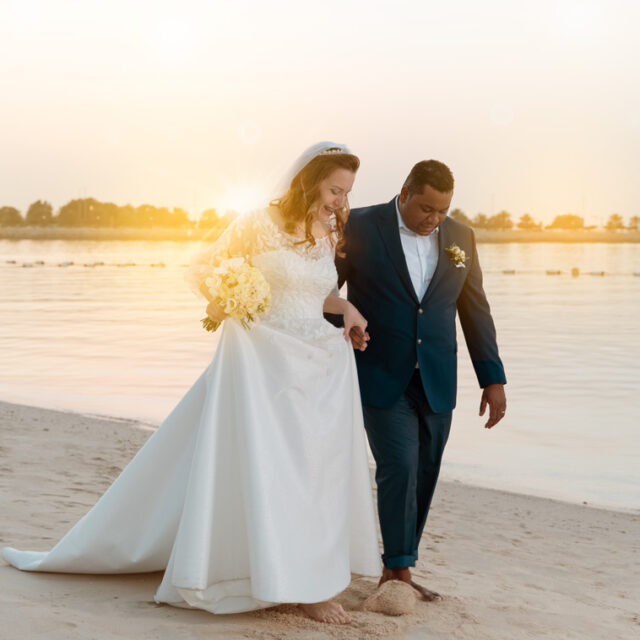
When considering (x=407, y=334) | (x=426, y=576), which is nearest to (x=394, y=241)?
(x=407, y=334)

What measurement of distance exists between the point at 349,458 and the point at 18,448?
4.50 meters

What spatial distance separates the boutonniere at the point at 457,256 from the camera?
4551mm

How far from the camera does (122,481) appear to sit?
13.8 feet

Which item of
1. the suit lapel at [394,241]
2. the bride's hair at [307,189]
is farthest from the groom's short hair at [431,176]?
the bride's hair at [307,189]

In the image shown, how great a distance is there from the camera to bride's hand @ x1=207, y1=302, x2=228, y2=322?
13.0 ft

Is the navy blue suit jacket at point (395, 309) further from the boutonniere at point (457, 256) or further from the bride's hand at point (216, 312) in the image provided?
the bride's hand at point (216, 312)

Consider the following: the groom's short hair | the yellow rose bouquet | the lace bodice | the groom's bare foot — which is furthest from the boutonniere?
the groom's bare foot

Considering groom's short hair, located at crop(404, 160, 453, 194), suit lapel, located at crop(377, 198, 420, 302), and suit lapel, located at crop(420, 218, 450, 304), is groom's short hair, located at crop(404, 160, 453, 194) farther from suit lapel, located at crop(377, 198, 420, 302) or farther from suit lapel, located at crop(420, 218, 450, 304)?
suit lapel, located at crop(420, 218, 450, 304)

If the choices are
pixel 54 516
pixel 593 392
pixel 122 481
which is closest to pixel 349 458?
pixel 122 481

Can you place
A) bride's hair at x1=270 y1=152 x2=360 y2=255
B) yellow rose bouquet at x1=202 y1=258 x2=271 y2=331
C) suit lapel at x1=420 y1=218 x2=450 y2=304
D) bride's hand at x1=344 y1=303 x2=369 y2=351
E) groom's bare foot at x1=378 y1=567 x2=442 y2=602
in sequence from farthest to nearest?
suit lapel at x1=420 y1=218 x2=450 y2=304
groom's bare foot at x1=378 y1=567 x2=442 y2=602
bride's hand at x1=344 y1=303 x2=369 y2=351
bride's hair at x1=270 y1=152 x2=360 y2=255
yellow rose bouquet at x1=202 y1=258 x2=271 y2=331

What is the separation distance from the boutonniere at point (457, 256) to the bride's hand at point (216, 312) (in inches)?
47.7

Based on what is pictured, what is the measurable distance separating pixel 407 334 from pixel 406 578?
112 cm

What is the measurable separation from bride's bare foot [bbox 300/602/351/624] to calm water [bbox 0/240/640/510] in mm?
5379

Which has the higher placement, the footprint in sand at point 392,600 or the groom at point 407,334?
the groom at point 407,334
